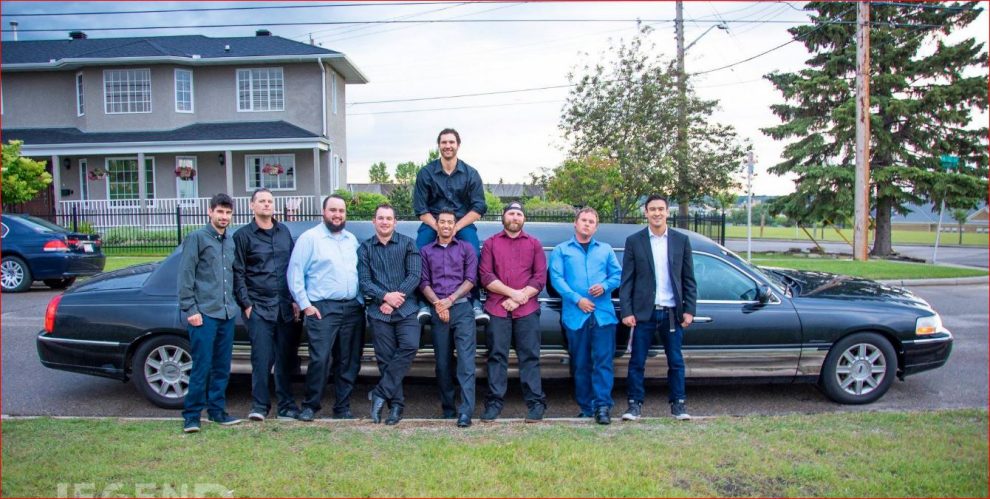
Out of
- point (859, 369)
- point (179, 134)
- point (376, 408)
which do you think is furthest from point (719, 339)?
point (179, 134)

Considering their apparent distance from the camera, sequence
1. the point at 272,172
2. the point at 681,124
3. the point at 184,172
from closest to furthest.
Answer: the point at 681,124 < the point at 184,172 < the point at 272,172

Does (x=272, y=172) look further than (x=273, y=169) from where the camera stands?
Yes

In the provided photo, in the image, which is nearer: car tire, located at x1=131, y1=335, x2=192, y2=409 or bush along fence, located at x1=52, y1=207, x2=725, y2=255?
car tire, located at x1=131, y1=335, x2=192, y2=409

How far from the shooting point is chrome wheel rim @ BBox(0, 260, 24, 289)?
42.2ft

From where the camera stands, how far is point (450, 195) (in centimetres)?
589

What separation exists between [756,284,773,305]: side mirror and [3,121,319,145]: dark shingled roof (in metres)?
20.6

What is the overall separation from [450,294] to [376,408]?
1.10 m

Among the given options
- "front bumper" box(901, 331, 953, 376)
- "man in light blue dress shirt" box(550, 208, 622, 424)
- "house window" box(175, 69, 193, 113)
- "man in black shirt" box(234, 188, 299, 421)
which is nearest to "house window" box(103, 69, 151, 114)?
"house window" box(175, 69, 193, 113)

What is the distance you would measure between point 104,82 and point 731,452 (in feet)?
88.8

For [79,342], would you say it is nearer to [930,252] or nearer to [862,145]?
[862,145]

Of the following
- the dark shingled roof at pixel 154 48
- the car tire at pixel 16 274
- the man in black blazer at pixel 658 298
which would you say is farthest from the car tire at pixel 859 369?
the dark shingled roof at pixel 154 48

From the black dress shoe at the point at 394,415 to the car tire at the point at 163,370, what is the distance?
200 centimetres

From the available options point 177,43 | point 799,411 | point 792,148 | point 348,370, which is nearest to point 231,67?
point 177,43

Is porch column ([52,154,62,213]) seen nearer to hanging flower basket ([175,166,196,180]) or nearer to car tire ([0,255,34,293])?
hanging flower basket ([175,166,196,180])
